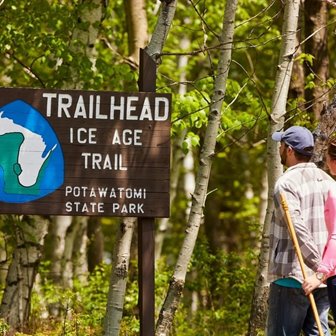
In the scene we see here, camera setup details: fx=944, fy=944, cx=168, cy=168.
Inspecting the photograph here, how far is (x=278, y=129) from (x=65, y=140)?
2.85 meters

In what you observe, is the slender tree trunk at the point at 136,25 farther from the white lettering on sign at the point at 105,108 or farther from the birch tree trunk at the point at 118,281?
the white lettering on sign at the point at 105,108

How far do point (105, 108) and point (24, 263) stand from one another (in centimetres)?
486

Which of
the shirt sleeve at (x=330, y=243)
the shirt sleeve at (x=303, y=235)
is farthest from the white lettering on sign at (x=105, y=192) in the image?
the shirt sleeve at (x=330, y=243)

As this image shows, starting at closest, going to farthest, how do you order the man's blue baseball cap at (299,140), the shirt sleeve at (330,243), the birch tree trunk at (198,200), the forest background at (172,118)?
the shirt sleeve at (330,243)
the man's blue baseball cap at (299,140)
the birch tree trunk at (198,200)
the forest background at (172,118)

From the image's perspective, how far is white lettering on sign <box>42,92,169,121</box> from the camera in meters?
7.82

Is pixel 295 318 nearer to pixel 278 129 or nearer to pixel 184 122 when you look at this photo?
pixel 278 129

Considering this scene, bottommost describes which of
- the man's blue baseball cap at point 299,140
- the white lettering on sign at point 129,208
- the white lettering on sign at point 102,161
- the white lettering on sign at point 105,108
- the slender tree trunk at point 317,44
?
the white lettering on sign at point 129,208

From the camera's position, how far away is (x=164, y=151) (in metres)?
7.82

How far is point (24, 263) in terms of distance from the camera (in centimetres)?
1218

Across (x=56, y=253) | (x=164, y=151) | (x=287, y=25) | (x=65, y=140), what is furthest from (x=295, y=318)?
(x=56, y=253)

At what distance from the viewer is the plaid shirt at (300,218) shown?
258 inches

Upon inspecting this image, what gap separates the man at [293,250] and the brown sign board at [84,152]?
1351 millimetres

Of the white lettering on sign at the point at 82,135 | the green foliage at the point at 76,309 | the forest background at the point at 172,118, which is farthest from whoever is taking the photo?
the green foliage at the point at 76,309

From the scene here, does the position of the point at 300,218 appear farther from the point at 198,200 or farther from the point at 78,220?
the point at 78,220
